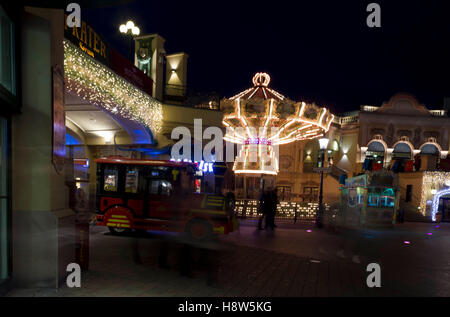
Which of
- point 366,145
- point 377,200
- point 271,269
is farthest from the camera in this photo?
point 366,145

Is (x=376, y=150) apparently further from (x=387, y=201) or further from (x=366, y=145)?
(x=387, y=201)

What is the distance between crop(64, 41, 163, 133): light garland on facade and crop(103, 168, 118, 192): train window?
2.73 m

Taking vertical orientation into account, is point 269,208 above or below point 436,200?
above

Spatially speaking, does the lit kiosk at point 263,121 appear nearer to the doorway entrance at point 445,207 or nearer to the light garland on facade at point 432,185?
the light garland on facade at point 432,185

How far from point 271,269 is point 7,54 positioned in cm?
615

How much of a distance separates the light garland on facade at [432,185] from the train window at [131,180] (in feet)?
65.4

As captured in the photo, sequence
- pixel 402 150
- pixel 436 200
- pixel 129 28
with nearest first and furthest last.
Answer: pixel 129 28 → pixel 436 200 → pixel 402 150

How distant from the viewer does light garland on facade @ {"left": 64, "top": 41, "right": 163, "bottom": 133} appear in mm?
8969

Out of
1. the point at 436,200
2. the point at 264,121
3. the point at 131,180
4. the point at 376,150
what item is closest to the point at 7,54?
the point at 131,180

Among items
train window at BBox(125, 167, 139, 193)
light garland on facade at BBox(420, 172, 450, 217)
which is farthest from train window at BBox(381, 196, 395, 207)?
train window at BBox(125, 167, 139, 193)

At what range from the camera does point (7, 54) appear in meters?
4.54

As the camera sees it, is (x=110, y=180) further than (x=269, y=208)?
No
